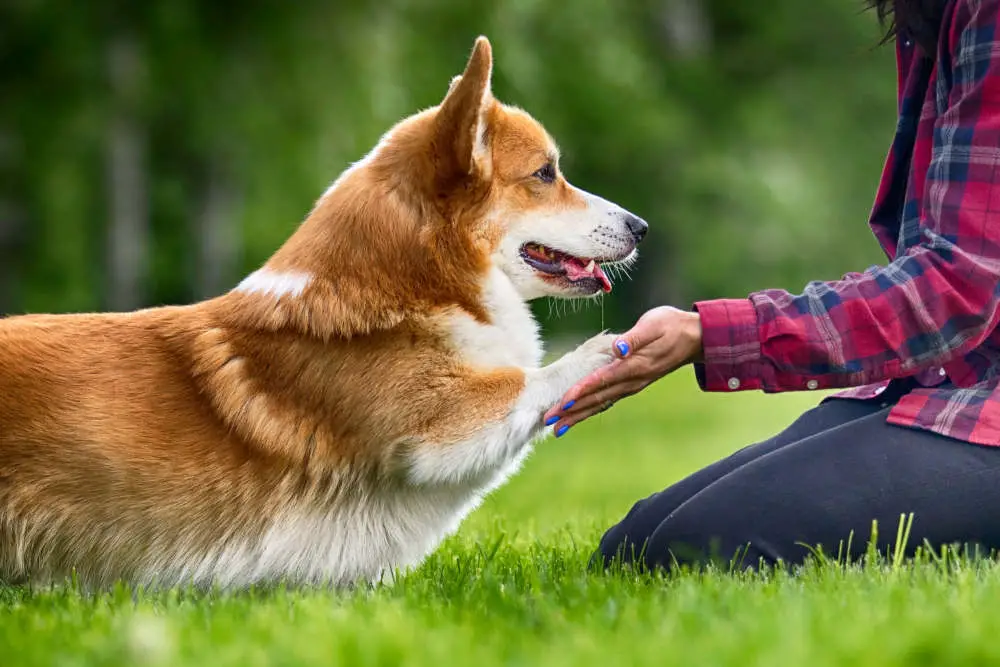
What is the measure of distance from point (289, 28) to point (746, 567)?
12554mm

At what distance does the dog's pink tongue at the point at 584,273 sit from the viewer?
3604 millimetres

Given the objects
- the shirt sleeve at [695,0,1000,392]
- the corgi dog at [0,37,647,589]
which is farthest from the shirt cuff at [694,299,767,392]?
the corgi dog at [0,37,647,589]

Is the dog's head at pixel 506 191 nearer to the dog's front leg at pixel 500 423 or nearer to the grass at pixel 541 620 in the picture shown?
the dog's front leg at pixel 500 423

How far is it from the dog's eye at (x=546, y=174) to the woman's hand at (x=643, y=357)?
2.53 feet

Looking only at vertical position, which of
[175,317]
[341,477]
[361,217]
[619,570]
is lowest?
[619,570]

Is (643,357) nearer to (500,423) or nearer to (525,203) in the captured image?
(500,423)

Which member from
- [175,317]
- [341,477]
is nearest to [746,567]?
[341,477]

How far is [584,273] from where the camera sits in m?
3.61

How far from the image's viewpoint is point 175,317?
3367 millimetres

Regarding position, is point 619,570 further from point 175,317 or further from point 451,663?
point 175,317

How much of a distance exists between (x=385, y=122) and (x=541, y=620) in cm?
1310

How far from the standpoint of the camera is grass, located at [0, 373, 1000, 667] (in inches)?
86.4

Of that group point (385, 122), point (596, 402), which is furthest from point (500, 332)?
point (385, 122)

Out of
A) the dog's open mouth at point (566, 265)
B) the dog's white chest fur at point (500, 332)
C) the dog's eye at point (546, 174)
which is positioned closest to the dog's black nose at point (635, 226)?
the dog's open mouth at point (566, 265)
